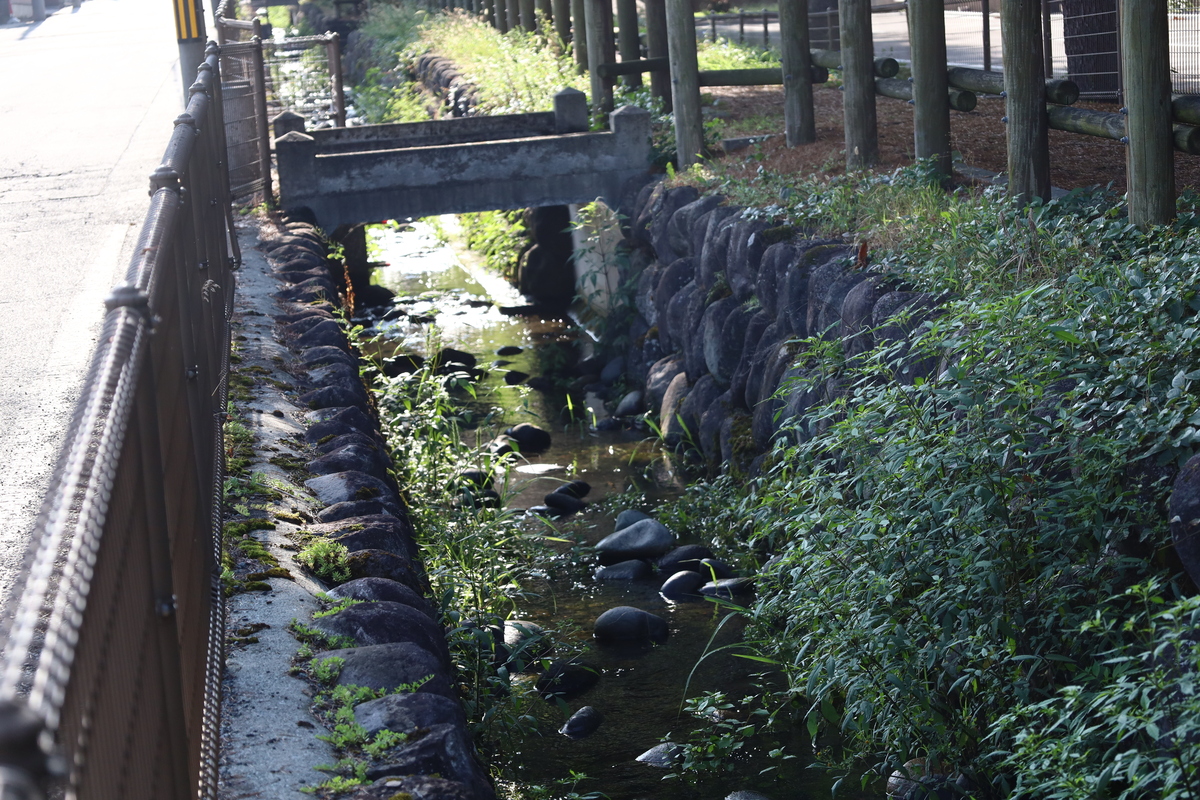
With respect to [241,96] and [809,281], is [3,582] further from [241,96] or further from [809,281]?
[241,96]

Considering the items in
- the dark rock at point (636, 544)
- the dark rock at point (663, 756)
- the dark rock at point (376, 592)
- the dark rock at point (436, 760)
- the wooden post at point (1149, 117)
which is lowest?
the dark rock at point (663, 756)

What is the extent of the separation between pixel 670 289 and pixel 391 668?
666cm

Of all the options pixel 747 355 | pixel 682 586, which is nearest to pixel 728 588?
pixel 682 586

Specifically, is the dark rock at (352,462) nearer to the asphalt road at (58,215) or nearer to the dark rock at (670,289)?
the asphalt road at (58,215)

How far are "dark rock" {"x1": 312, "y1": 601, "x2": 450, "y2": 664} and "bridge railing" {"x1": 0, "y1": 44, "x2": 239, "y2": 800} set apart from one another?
1.40 feet

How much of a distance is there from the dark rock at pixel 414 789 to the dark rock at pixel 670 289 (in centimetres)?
684

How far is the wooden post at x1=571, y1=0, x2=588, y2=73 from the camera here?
1527 cm

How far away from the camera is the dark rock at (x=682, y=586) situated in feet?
22.0

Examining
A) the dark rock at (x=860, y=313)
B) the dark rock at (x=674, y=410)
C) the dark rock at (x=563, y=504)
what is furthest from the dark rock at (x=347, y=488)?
the dark rock at (x=674, y=410)

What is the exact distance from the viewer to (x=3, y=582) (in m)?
3.92

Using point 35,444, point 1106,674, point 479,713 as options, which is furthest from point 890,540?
point 35,444

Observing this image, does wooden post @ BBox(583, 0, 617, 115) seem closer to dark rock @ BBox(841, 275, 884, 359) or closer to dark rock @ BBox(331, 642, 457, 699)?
dark rock @ BBox(841, 275, 884, 359)

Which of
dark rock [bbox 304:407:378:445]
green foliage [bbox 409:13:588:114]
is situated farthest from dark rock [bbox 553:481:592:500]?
green foliage [bbox 409:13:588:114]

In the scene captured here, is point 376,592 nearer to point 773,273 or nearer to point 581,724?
point 581,724
